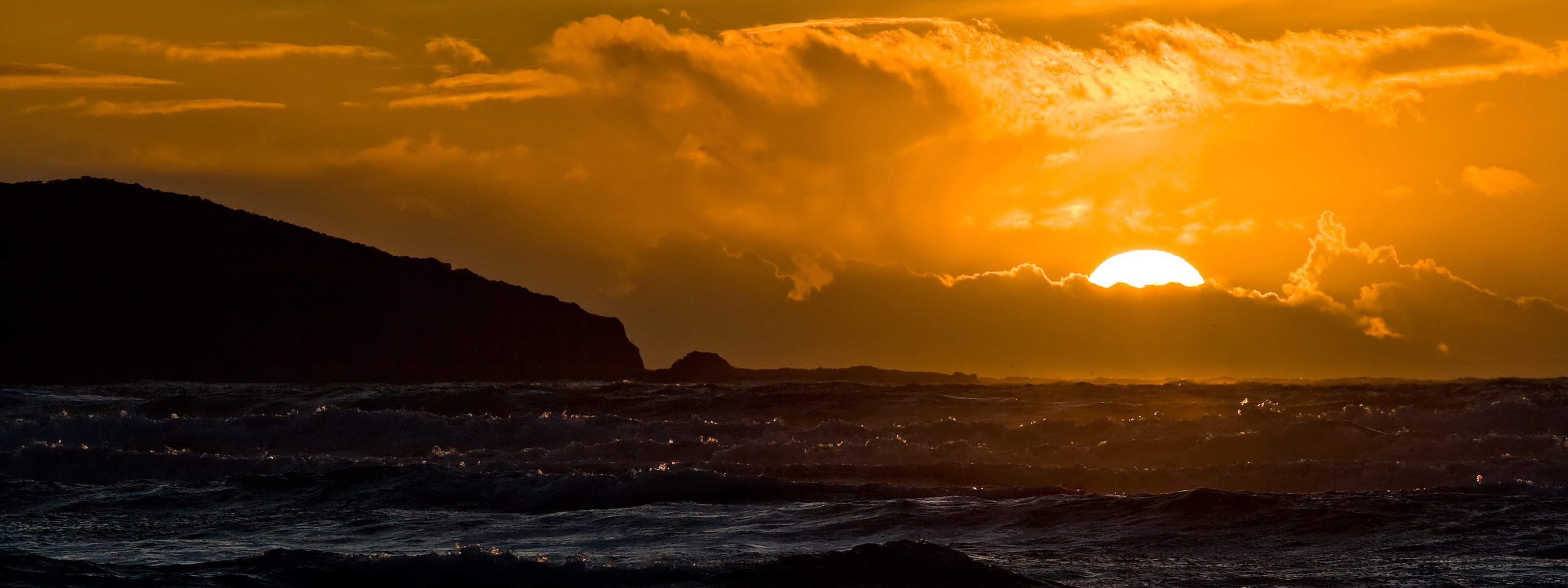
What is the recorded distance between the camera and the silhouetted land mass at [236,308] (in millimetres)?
86188

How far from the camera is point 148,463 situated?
15.9 metres

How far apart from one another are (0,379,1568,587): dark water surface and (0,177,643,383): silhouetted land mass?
67.5 m

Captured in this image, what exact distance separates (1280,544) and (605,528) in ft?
19.5

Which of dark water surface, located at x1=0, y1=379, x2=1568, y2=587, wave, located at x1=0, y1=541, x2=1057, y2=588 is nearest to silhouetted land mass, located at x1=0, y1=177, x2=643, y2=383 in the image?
dark water surface, located at x1=0, y1=379, x2=1568, y2=587

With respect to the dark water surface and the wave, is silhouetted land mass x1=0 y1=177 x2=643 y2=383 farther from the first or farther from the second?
the wave

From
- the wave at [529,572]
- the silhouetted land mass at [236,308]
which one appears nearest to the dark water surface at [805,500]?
the wave at [529,572]

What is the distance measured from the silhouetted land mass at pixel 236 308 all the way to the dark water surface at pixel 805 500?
67.5 metres

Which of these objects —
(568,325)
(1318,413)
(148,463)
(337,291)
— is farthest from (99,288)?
(1318,413)

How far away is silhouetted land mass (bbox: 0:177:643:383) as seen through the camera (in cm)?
8619

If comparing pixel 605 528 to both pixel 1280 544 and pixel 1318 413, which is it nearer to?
pixel 1280 544

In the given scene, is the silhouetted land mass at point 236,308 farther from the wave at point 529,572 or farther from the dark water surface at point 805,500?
the wave at point 529,572

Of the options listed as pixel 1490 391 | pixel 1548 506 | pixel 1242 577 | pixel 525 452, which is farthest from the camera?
pixel 1490 391

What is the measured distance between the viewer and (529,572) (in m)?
8.65

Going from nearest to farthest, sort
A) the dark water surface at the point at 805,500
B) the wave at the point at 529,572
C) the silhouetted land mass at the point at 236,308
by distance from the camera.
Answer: the wave at the point at 529,572 → the dark water surface at the point at 805,500 → the silhouetted land mass at the point at 236,308
